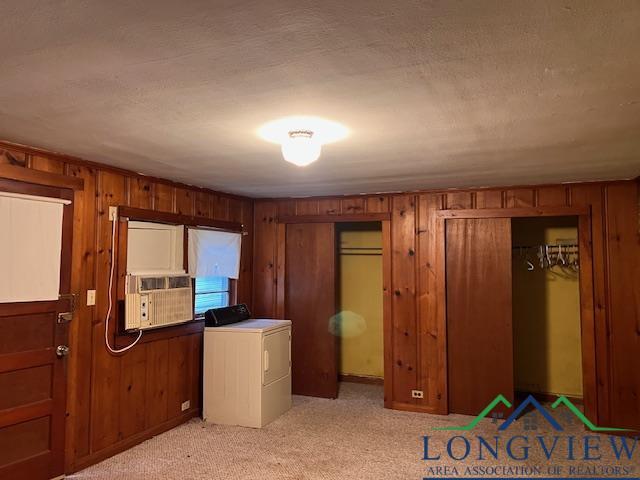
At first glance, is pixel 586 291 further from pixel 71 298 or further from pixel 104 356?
pixel 71 298

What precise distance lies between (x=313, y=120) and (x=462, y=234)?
2.62m

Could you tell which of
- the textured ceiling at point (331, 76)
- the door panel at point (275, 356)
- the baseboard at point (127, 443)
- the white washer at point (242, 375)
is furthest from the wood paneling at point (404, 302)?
the baseboard at point (127, 443)

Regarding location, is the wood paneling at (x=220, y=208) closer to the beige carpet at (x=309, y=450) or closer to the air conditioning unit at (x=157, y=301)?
the air conditioning unit at (x=157, y=301)

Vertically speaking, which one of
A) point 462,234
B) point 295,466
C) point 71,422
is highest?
point 462,234

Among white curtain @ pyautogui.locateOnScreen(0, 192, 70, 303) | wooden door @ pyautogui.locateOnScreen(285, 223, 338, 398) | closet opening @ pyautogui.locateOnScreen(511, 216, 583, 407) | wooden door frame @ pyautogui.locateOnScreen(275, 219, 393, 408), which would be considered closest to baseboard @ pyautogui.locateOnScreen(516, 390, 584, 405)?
closet opening @ pyautogui.locateOnScreen(511, 216, 583, 407)

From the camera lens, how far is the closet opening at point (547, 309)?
4672mm

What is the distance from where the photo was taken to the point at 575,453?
3.40m

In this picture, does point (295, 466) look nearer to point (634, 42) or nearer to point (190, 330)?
point (190, 330)

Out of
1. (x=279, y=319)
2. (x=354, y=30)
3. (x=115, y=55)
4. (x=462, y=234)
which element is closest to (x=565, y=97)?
Result: (x=354, y=30)

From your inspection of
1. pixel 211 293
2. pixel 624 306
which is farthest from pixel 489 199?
pixel 211 293

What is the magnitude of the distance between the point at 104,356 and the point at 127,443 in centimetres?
74

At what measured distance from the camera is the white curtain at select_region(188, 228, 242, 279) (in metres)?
4.17

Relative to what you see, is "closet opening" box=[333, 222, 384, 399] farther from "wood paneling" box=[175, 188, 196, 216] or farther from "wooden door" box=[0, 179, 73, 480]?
"wooden door" box=[0, 179, 73, 480]

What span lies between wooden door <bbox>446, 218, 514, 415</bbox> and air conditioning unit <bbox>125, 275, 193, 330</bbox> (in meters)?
2.48
